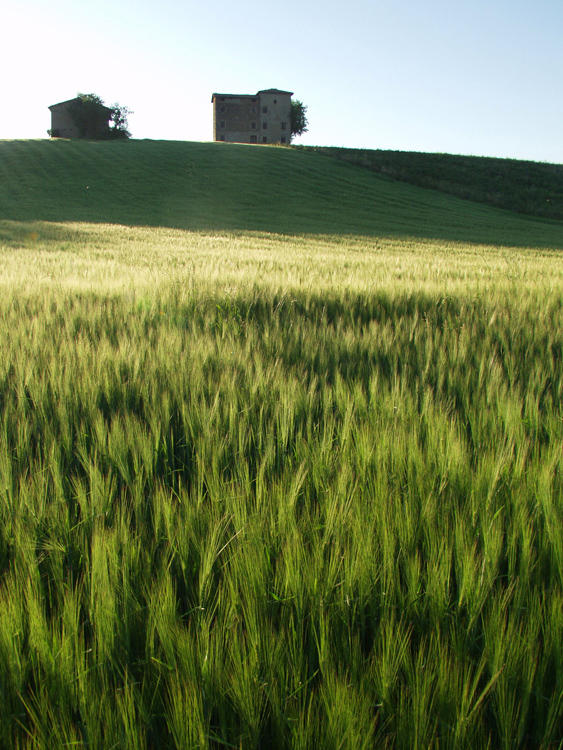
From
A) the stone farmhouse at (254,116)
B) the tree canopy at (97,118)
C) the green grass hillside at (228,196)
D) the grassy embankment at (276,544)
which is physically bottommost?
the grassy embankment at (276,544)

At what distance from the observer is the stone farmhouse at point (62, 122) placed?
2221 inches

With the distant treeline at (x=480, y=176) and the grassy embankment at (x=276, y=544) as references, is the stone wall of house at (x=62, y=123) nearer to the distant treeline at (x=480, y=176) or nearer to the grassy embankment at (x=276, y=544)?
the distant treeline at (x=480, y=176)

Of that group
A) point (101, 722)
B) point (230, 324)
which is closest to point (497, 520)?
point (101, 722)

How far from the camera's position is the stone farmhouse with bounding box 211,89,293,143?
68.1 m

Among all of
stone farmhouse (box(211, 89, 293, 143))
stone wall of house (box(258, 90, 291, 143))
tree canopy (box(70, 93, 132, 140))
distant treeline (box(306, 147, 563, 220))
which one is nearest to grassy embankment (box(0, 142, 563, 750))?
distant treeline (box(306, 147, 563, 220))

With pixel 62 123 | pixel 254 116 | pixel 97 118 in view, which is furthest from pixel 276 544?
pixel 254 116

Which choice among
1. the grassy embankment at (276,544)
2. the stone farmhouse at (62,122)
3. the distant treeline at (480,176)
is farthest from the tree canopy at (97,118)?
the grassy embankment at (276,544)

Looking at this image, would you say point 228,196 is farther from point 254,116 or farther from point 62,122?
point 254,116

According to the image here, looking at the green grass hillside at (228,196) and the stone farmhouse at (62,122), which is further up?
the stone farmhouse at (62,122)

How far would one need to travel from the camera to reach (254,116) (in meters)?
68.9

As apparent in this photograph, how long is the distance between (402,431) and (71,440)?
0.94m

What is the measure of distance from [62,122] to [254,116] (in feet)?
84.9

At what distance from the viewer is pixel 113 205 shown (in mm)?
21234

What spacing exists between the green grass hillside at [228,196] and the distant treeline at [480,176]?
8.08 feet
